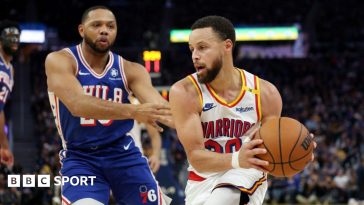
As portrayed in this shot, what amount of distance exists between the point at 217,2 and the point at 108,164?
28612 millimetres

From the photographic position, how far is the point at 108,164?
5.21 m

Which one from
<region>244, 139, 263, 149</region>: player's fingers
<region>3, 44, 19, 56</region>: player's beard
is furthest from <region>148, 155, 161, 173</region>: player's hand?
<region>244, 139, 263, 149</region>: player's fingers

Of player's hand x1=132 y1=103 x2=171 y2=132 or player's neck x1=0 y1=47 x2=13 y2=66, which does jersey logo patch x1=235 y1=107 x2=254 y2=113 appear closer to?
player's hand x1=132 y1=103 x2=171 y2=132

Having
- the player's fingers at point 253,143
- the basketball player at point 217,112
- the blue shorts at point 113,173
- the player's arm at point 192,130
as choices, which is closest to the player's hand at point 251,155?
the player's fingers at point 253,143

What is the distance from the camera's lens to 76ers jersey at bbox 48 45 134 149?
527 centimetres

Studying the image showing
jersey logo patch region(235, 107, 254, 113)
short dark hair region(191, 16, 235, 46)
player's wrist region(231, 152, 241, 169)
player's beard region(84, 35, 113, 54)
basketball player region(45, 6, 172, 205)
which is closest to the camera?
player's wrist region(231, 152, 241, 169)

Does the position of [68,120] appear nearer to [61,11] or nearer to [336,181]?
[336,181]

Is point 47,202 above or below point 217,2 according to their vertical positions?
below

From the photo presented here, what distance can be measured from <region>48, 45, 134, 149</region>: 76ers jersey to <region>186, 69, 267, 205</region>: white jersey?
2.73ft

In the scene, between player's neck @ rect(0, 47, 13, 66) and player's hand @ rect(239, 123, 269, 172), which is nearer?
player's hand @ rect(239, 123, 269, 172)

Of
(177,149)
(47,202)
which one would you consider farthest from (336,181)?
(47,202)

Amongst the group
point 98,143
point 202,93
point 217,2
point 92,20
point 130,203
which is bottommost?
point 130,203

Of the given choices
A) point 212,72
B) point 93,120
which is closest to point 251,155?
point 212,72

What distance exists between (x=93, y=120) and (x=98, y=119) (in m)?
0.29
